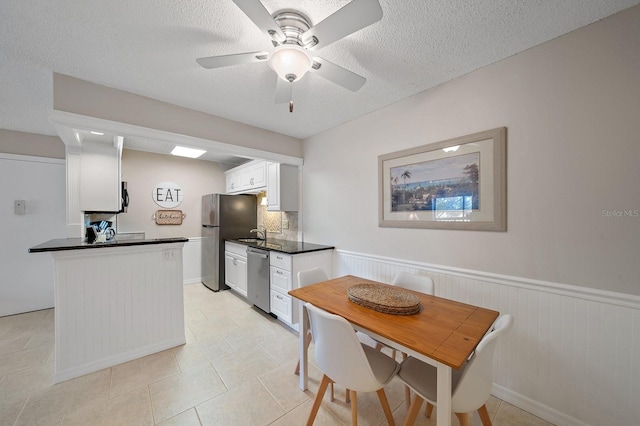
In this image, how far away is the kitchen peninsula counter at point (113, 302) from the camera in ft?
6.27

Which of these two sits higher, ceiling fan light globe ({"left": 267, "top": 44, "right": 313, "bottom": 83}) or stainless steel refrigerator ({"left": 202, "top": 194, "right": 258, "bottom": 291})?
ceiling fan light globe ({"left": 267, "top": 44, "right": 313, "bottom": 83})

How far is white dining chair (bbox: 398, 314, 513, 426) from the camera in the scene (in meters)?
1.05

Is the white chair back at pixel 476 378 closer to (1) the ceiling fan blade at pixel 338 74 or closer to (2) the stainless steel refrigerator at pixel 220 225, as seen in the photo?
(1) the ceiling fan blade at pixel 338 74

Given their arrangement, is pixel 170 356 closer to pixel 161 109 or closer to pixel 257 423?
pixel 257 423

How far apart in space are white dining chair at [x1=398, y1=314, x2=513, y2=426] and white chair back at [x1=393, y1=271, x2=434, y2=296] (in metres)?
0.63

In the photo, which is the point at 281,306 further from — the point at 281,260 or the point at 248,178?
the point at 248,178

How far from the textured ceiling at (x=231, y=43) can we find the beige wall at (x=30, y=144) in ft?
4.41

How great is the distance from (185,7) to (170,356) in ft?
9.04

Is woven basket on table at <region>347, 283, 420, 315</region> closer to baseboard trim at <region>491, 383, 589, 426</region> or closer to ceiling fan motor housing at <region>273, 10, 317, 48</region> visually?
baseboard trim at <region>491, 383, 589, 426</region>

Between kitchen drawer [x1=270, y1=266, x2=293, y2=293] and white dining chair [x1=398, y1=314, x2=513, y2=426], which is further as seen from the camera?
kitchen drawer [x1=270, y1=266, x2=293, y2=293]

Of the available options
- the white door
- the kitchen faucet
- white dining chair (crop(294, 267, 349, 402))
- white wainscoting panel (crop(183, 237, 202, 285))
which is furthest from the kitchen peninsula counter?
white wainscoting panel (crop(183, 237, 202, 285))

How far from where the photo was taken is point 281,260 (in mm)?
2809

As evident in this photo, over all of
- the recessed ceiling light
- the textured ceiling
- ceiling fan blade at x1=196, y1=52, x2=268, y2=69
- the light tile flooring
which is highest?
the textured ceiling

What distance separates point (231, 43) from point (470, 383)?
2.37 metres
